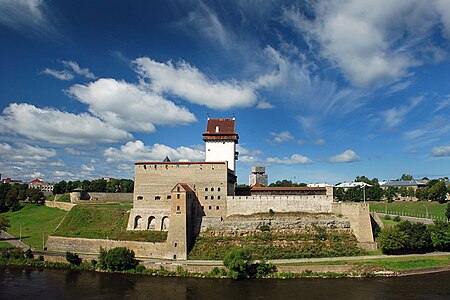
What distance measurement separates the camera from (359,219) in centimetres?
3559

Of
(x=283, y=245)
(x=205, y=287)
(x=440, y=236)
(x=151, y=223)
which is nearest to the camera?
(x=205, y=287)

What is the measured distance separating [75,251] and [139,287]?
12990 millimetres

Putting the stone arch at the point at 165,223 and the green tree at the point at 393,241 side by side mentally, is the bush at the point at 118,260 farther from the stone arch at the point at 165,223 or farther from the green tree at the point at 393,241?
the green tree at the point at 393,241

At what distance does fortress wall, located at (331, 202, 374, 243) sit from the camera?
115ft

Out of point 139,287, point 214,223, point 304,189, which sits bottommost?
point 139,287

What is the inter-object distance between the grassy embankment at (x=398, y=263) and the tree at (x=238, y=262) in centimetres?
393

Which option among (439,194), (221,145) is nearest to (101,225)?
(221,145)

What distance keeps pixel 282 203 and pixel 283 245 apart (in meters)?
5.67

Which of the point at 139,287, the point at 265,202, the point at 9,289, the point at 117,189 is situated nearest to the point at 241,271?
the point at 139,287

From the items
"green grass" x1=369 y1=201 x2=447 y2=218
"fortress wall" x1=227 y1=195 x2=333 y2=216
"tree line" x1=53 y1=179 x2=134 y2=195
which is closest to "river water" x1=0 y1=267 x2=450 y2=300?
"fortress wall" x1=227 y1=195 x2=333 y2=216

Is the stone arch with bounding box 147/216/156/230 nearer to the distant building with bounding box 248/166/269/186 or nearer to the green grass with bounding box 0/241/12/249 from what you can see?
the green grass with bounding box 0/241/12/249

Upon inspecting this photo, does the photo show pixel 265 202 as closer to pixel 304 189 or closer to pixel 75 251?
pixel 304 189

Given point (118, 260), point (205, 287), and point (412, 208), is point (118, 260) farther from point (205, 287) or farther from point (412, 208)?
point (412, 208)

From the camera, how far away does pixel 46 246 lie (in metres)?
37.1
